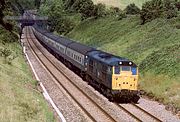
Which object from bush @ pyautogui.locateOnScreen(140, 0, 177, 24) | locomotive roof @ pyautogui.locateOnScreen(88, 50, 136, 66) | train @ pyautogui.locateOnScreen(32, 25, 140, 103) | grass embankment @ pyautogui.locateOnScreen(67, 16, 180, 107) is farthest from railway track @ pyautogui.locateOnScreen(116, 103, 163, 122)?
bush @ pyautogui.locateOnScreen(140, 0, 177, 24)

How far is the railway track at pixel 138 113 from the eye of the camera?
25.1m

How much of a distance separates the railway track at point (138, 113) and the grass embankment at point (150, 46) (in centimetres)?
301

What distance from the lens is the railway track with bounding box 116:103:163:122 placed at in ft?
82.3

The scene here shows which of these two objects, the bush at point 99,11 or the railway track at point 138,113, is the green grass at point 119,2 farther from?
the railway track at point 138,113

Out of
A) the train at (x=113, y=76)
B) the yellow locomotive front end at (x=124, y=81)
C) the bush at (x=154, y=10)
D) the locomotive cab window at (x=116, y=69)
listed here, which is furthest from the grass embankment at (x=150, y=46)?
the locomotive cab window at (x=116, y=69)

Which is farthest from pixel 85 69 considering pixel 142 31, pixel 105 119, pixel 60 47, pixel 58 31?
pixel 58 31

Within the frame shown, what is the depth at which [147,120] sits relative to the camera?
24.8m

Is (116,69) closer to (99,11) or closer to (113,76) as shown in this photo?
(113,76)

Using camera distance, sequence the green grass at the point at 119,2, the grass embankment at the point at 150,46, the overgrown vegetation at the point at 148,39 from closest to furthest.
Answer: the grass embankment at the point at 150,46 < the overgrown vegetation at the point at 148,39 < the green grass at the point at 119,2

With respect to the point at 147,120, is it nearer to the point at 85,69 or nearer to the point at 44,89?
the point at 44,89

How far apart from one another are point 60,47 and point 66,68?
289 inches

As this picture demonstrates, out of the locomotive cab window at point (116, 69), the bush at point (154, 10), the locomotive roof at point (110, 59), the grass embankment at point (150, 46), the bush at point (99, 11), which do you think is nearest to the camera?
the locomotive cab window at point (116, 69)

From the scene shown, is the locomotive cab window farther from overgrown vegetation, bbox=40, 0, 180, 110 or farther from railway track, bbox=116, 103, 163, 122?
overgrown vegetation, bbox=40, 0, 180, 110

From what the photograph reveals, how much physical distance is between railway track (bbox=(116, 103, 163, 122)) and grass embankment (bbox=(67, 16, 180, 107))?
3015 mm
